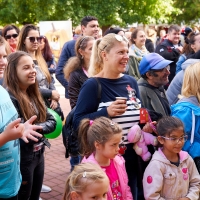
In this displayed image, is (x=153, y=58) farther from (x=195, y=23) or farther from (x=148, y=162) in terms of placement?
(x=195, y=23)

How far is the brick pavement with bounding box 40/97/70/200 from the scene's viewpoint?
4615 millimetres

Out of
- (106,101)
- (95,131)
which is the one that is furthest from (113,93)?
(95,131)

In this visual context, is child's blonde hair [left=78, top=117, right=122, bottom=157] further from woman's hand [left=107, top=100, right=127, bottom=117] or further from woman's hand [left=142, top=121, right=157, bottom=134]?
woman's hand [left=142, top=121, right=157, bottom=134]

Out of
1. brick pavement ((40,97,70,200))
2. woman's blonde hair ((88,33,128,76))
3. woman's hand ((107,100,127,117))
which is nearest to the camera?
woman's hand ((107,100,127,117))

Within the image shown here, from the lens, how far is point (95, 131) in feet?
9.14

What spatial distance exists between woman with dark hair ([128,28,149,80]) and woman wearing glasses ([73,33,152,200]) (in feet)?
7.57

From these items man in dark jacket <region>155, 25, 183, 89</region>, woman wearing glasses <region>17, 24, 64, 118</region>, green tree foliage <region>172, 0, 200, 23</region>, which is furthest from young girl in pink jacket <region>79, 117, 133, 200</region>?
green tree foliage <region>172, 0, 200, 23</region>

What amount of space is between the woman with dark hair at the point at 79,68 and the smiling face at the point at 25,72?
986 mm

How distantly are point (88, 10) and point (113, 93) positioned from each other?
15.7 metres

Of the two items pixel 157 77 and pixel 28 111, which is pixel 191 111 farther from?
pixel 28 111

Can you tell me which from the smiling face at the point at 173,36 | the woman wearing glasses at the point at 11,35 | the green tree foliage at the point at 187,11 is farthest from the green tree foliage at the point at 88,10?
the woman wearing glasses at the point at 11,35

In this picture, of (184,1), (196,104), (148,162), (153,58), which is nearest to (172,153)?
(148,162)

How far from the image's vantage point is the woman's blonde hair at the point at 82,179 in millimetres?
2188

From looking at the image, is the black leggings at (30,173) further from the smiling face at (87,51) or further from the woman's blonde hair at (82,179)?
the smiling face at (87,51)
